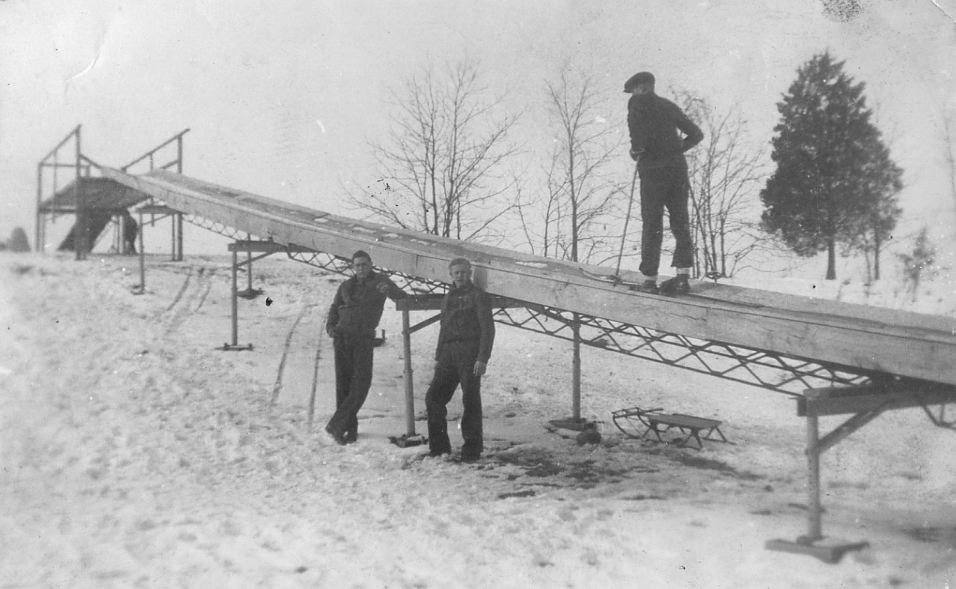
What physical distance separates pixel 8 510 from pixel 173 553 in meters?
1.61

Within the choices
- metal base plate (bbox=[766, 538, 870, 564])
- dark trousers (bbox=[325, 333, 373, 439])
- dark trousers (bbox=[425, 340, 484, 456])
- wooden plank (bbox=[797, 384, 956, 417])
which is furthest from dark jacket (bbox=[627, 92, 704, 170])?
dark trousers (bbox=[325, 333, 373, 439])

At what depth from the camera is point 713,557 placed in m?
4.70

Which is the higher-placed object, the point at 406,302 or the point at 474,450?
the point at 406,302

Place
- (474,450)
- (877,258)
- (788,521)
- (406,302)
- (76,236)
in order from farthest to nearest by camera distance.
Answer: (76,236)
(877,258)
(406,302)
(474,450)
(788,521)

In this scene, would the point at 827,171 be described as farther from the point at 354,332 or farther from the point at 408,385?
the point at 354,332

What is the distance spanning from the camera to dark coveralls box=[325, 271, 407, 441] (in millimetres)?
8055

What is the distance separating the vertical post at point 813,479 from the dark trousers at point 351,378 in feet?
15.5

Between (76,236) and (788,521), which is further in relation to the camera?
(76,236)

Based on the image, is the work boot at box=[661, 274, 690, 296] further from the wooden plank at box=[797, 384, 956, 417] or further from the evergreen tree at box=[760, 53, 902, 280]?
the evergreen tree at box=[760, 53, 902, 280]

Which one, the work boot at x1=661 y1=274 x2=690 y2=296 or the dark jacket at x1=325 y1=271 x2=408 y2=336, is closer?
the work boot at x1=661 y1=274 x2=690 y2=296

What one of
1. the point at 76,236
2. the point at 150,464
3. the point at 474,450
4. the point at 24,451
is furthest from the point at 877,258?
the point at 76,236

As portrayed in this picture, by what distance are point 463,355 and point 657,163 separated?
267cm

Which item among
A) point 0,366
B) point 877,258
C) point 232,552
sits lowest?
point 232,552

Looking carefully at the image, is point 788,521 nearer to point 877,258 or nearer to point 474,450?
point 474,450
